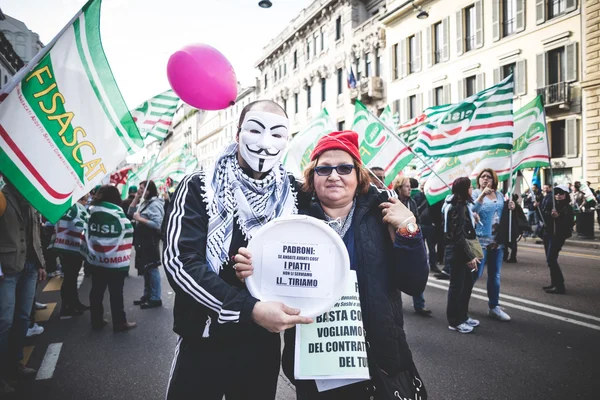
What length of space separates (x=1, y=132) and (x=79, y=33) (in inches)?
34.6

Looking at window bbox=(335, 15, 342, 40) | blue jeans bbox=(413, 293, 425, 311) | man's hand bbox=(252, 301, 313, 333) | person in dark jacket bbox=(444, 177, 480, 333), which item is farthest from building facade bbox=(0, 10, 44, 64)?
man's hand bbox=(252, 301, 313, 333)

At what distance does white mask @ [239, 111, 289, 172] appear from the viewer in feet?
6.18

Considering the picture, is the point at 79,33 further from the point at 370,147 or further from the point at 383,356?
the point at 370,147

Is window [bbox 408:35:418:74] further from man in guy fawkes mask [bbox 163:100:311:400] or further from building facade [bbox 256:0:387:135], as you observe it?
man in guy fawkes mask [bbox 163:100:311:400]

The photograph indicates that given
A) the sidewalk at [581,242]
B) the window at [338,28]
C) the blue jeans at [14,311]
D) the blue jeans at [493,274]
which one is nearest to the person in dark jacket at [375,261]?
the blue jeans at [14,311]

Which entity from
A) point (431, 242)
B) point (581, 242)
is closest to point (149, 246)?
point (431, 242)

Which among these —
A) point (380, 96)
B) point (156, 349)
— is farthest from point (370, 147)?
point (380, 96)

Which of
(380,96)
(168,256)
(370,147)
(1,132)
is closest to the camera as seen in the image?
(168,256)

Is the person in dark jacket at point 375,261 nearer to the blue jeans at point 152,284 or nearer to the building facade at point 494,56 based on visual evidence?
the blue jeans at point 152,284

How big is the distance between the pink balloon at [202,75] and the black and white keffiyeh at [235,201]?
2.17 ft

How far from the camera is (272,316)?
1523 millimetres

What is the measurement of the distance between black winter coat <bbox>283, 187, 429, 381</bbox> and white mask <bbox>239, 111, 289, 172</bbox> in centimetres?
34

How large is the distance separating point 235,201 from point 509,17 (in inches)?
919

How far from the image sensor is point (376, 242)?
6.21 feet
